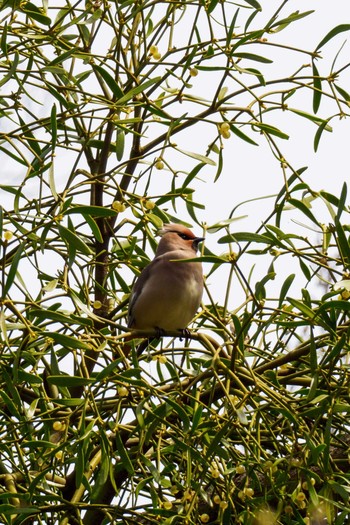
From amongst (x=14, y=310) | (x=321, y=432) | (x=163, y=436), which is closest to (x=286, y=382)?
(x=321, y=432)

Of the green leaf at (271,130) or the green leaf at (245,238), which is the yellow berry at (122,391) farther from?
the green leaf at (271,130)

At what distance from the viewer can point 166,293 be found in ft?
11.0

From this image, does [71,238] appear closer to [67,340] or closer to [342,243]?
[67,340]

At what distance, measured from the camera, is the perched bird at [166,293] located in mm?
3070

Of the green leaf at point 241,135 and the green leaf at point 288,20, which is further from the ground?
the green leaf at point 288,20

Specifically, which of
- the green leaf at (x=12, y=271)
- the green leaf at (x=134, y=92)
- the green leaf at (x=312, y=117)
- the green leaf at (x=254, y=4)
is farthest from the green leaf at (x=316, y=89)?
the green leaf at (x=12, y=271)

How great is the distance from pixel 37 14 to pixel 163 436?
1091mm

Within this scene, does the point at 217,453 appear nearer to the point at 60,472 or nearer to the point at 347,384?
the point at 347,384

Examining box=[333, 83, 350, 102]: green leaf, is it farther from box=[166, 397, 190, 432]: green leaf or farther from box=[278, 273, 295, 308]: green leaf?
box=[166, 397, 190, 432]: green leaf

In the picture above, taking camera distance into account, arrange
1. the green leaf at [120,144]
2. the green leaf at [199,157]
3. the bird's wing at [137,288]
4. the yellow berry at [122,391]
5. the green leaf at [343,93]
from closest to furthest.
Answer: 1. the yellow berry at [122,391]
2. the green leaf at [343,93]
3. the green leaf at [199,157]
4. the green leaf at [120,144]
5. the bird's wing at [137,288]

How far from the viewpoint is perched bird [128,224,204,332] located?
3070mm

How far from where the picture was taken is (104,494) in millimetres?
2820

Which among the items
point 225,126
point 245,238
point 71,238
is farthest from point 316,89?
point 71,238

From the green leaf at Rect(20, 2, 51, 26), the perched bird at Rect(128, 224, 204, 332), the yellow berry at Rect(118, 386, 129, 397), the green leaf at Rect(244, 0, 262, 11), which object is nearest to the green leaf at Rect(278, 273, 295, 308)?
the yellow berry at Rect(118, 386, 129, 397)
